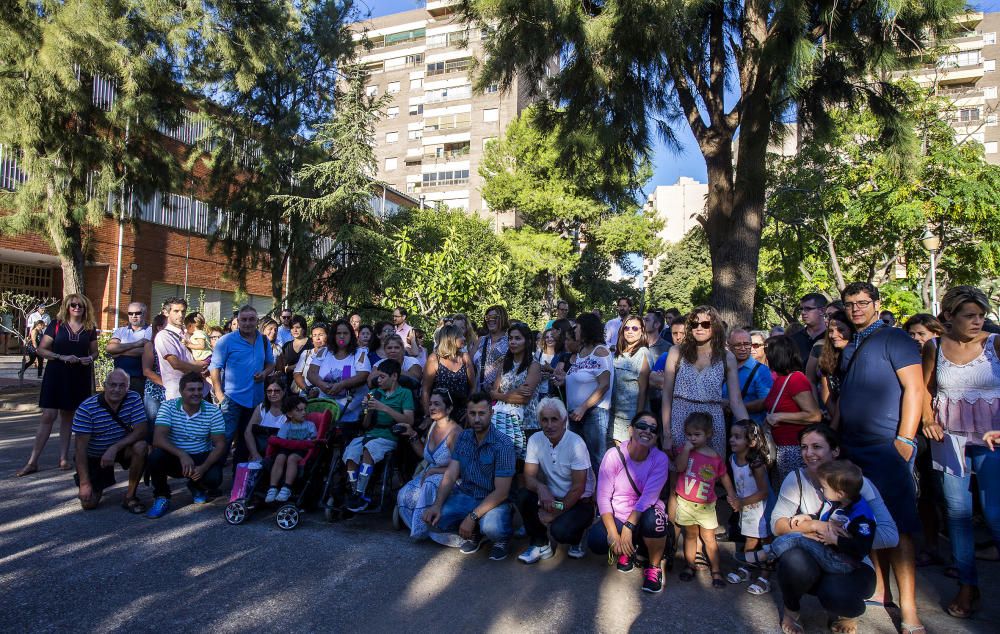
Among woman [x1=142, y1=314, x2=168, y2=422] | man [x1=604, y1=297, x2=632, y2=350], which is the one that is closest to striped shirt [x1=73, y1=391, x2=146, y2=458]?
woman [x1=142, y1=314, x2=168, y2=422]

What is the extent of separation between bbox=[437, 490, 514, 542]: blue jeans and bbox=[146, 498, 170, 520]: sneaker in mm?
2548

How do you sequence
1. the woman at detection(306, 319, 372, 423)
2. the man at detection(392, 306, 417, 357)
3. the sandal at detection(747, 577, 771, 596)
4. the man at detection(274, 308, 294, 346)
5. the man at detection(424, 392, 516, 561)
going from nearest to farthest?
the sandal at detection(747, 577, 771, 596) → the man at detection(424, 392, 516, 561) → the woman at detection(306, 319, 372, 423) → the man at detection(392, 306, 417, 357) → the man at detection(274, 308, 294, 346)

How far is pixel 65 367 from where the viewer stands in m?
7.07

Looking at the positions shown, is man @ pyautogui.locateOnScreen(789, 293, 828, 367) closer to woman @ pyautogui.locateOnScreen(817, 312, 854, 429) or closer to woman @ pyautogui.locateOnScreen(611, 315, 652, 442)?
woman @ pyautogui.locateOnScreen(817, 312, 854, 429)

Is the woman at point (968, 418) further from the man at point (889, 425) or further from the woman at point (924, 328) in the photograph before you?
the woman at point (924, 328)

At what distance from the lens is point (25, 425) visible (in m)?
10.4

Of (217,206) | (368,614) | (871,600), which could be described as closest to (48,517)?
(368,614)

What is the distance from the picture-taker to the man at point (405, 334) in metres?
8.49

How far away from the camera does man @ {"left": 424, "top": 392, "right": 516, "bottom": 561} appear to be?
4840 mm

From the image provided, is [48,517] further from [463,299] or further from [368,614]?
[463,299]

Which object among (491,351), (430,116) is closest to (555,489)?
(491,351)

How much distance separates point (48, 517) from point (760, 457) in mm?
5795

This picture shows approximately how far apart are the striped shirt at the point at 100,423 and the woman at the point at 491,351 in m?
3.25

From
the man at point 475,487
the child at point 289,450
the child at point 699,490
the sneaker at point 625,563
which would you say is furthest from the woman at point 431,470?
the child at point 699,490
